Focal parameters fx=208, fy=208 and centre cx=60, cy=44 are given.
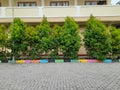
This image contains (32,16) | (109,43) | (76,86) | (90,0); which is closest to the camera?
(76,86)

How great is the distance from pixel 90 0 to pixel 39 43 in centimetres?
936

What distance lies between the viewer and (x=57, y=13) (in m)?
19.1

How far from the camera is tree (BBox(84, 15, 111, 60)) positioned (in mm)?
16016

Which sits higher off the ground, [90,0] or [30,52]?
[90,0]

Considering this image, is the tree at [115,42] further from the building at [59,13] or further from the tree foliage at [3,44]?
the tree foliage at [3,44]

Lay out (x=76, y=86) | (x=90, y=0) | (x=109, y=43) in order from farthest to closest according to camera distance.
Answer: (x=90, y=0) → (x=109, y=43) → (x=76, y=86)

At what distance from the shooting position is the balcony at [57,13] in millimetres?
18984

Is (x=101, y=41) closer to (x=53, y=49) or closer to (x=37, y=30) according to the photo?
(x=53, y=49)

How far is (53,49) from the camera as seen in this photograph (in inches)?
650

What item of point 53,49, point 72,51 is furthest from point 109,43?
point 53,49

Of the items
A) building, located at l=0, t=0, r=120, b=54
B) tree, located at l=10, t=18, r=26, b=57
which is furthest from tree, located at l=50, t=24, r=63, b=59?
building, located at l=0, t=0, r=120, b=54

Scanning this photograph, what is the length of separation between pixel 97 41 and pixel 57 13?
4.98 meters

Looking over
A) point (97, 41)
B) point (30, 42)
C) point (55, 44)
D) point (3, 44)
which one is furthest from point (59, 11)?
point (3, 44)

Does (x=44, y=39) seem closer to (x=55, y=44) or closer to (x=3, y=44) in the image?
(x=55, y=44)
